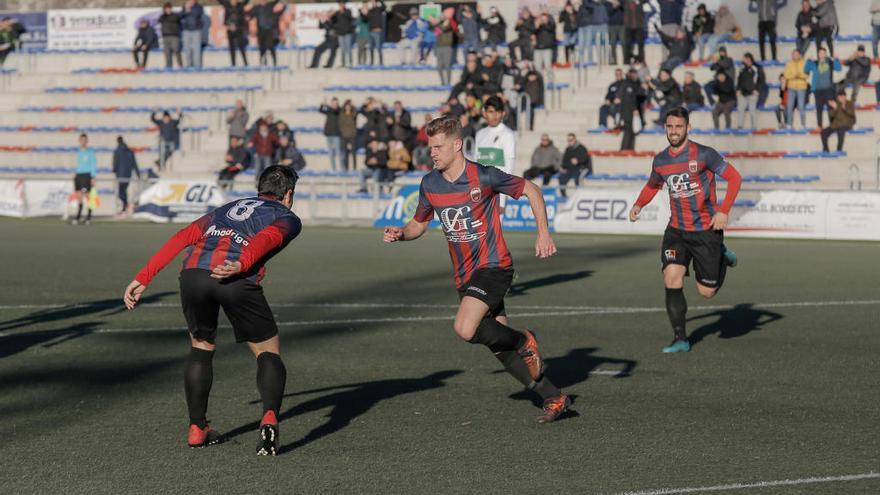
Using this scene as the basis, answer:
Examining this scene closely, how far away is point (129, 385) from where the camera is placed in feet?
32.1

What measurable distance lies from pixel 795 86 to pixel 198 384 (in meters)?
28.0

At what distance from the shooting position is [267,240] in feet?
23.6

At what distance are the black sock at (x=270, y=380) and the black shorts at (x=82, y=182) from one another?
25285 millimetres

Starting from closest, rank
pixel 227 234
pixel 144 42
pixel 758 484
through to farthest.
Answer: pixel 758 484, pixel 227 234, pixel 144 42

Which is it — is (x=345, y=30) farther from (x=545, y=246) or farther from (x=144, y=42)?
(x=545, y=246)

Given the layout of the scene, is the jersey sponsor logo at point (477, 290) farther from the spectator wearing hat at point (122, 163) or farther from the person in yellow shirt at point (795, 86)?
the spectator wearing hat at point (122, 163)

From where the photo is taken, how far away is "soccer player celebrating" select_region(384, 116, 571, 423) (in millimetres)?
8344

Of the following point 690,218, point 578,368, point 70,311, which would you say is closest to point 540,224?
point 578,368

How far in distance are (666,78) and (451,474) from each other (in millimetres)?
26808

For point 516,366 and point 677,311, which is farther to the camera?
point 677,311

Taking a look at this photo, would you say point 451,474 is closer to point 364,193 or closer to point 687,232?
point 687,232

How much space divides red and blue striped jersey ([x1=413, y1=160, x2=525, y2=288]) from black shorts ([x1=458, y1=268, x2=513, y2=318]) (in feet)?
0.17

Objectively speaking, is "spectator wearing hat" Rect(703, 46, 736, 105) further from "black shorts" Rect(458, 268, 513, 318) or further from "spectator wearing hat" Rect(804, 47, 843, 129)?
"black shorts" Rect(458, 268, 513, 318)

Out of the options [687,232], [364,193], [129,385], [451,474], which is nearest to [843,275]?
[687,232]
